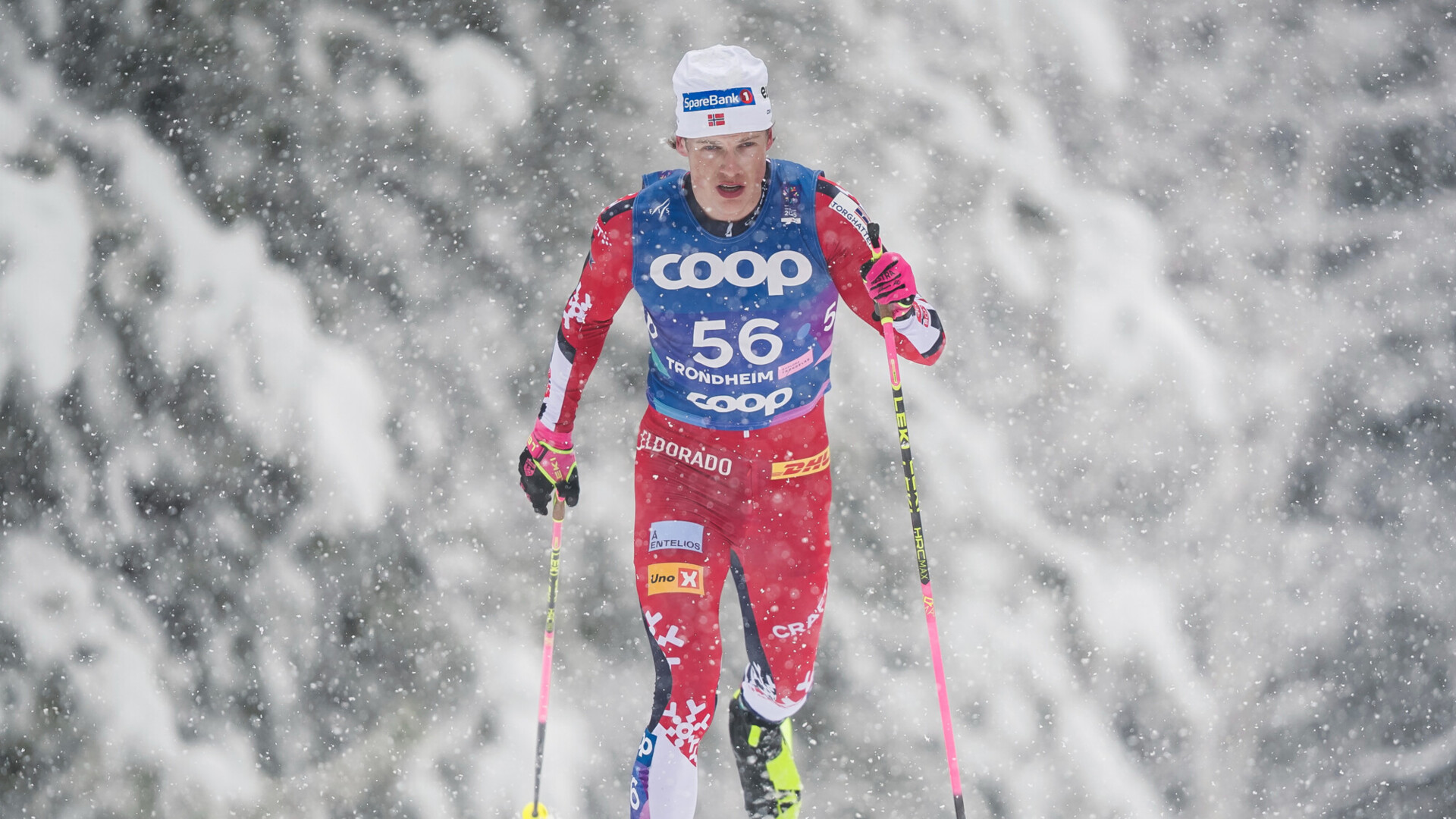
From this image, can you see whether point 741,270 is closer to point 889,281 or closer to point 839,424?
point 889,281

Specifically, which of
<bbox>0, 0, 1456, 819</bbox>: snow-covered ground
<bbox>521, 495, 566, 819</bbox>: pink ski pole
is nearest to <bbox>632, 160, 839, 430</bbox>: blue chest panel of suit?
<bbox>521, 495, 566, 819</bbox>: pink ski pole

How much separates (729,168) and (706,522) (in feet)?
2.80

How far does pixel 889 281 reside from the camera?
2.34 m

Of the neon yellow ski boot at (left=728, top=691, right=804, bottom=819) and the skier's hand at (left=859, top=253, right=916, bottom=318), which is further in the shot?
the neon yellow ski boot at (left=728, top=691, right=804, bottom=819)

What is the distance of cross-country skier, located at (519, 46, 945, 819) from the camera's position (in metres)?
2.37

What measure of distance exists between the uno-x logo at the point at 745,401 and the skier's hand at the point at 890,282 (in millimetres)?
358

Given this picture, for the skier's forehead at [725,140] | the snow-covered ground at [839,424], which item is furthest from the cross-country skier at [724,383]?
the snow-covered ground at [839,424]

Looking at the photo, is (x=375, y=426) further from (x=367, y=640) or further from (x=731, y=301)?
(x=731, y=301)

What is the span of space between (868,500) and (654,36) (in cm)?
181

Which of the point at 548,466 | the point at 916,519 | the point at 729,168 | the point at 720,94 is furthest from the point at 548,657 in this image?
the point at 720,94

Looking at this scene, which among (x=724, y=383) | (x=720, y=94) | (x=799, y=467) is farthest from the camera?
(x=799, y=467)

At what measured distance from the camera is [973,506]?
3.50 meters

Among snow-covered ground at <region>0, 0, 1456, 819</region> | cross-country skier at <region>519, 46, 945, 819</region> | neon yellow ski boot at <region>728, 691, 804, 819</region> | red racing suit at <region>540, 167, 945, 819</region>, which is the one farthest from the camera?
snow-covered ground at <region>0, 0, 1456, 819</region>

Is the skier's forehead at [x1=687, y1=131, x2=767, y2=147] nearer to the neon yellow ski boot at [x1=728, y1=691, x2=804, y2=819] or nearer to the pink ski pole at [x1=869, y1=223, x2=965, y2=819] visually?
the pink ski pole at [x1=869, y1=223, x2=965, y2=819]
